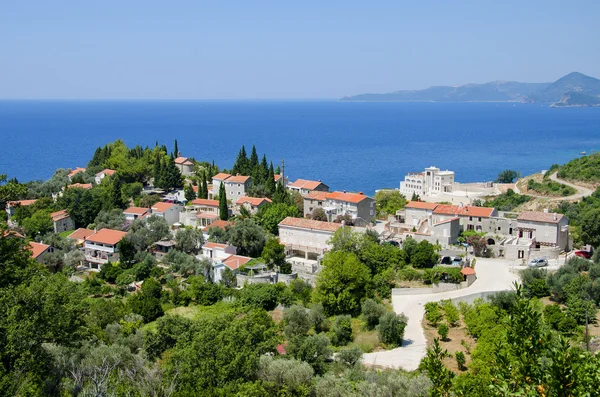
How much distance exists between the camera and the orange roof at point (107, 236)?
39.0 metres

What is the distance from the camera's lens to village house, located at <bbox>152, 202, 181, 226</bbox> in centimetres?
4450

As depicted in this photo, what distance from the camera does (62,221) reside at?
4516 cm

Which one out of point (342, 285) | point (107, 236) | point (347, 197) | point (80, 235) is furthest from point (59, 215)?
point (342, 285)

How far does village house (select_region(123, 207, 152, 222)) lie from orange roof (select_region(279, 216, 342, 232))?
11.4m

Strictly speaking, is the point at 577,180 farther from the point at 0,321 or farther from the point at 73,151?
the point at 73,151

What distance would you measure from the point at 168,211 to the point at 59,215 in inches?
327

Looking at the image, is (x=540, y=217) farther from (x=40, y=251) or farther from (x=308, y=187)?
(x=40, y=251)

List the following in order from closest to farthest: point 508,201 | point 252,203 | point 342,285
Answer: point 342,285 → point 252,203 → point 508,201

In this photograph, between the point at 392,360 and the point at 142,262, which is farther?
the point at 142,262

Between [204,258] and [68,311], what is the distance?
20.9m

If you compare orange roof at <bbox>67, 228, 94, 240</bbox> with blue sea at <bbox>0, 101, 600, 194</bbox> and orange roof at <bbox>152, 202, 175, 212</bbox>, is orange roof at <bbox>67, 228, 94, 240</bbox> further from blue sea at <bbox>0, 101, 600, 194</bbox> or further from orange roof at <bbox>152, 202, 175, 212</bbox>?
blue sea at <bbox>0, 101, 600, 194</bbox>

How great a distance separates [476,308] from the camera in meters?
27.2

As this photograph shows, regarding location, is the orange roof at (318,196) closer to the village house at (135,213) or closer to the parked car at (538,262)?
the village house at (135,213)

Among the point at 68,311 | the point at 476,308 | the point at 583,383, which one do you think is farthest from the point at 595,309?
the point at 68,311
